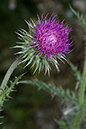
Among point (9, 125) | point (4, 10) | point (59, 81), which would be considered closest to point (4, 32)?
point (4, 10)

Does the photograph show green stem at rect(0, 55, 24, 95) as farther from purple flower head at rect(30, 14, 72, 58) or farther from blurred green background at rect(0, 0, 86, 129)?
blurred green background at rect(0, 0, 86, 129)

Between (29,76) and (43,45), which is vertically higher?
(29,76)

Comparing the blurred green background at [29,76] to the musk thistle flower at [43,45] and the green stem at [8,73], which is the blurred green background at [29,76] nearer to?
the musk thistle flower at [43,45]

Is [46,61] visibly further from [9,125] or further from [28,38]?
[9,125]

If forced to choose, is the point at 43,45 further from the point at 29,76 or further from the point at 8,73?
the point at 29,76

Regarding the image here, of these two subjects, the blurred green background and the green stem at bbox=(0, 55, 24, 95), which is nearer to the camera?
the green stem at bbox=(0, 55, 24, 95)

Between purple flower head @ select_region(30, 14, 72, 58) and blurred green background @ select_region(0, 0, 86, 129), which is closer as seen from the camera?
purple flower head @ select_region(30, 14, 72, 58)

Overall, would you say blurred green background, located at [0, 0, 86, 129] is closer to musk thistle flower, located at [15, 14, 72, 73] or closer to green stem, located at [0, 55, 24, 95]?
musk thistle flower, located at [15, 14, 72, 73]

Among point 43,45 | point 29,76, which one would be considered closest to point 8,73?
point 43,45

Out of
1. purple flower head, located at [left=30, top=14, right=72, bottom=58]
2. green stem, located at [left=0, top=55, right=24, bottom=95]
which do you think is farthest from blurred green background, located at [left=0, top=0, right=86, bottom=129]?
green stem, located at [left=0, top=55, right=24, bottom=95]
